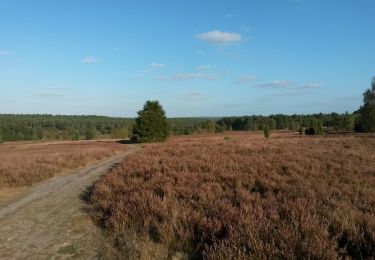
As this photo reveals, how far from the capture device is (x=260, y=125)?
148 m

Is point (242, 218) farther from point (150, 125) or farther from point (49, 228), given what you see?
point (150, 125)

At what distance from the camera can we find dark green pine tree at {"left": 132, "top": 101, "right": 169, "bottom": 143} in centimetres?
6009

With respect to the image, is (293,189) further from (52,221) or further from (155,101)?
(155,101)

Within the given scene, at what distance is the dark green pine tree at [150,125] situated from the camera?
60.1m

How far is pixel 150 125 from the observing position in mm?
60406

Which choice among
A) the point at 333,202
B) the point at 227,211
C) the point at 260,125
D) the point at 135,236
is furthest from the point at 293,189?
the point at 260,125

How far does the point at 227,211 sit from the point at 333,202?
225 centimetres

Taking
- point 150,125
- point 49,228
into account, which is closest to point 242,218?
point 49,228

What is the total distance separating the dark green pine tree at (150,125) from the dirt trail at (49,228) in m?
46.0

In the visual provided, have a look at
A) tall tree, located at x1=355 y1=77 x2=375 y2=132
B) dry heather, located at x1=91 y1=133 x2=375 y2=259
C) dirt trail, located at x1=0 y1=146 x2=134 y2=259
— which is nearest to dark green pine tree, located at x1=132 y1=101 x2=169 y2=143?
tall tree, located at x1=355 y1=77 x2=375 y2=132

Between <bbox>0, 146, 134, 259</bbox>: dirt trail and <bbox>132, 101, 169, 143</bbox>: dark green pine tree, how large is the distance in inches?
1813

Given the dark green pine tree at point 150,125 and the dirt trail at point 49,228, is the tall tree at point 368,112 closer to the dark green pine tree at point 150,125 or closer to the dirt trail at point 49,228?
the dark green pine tree at point 150,125

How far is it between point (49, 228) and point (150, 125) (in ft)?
170

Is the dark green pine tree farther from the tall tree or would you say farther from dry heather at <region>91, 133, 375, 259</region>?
dry heather at <region>91, 133, 375, 259</region>
